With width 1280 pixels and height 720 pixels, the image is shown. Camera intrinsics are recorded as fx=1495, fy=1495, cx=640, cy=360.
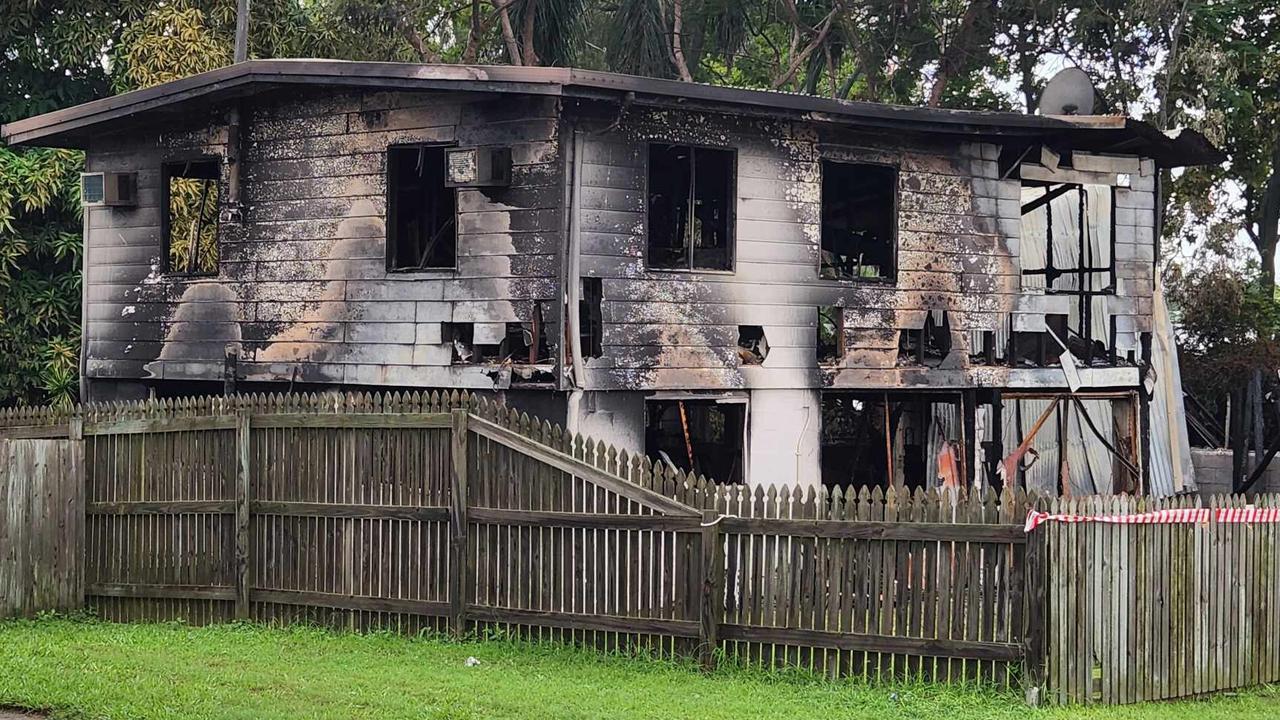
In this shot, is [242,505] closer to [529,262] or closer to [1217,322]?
[529,262]

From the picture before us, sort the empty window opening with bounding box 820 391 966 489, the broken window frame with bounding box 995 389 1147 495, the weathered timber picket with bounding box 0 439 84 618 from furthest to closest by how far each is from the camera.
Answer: the empty window opening with bounding box 820 391 966 489, the broken window frame with bounding box 995 389 1147 495, the weathered timber picket with bounding box 0 439 84 618

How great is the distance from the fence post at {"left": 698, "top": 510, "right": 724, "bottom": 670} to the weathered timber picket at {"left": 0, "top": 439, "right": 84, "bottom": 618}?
19.1ft

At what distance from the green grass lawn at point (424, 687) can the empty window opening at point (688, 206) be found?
5.53 metres

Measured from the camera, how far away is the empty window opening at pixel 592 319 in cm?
1429

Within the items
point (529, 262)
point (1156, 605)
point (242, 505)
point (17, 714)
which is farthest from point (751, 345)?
point (17, 714)

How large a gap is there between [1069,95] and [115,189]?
11.7 metres

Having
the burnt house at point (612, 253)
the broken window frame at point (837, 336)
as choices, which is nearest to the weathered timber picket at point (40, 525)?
the burnt house at point (612, 253)

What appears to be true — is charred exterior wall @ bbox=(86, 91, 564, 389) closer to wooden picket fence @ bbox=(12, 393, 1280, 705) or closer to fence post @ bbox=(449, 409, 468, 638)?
wooden picket fence @ bbox=(12, 393, 1280, 705)

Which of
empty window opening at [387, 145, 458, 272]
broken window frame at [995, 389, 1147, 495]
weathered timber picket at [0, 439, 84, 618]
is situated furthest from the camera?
broken window frame at [995, 389, 1147, 495]

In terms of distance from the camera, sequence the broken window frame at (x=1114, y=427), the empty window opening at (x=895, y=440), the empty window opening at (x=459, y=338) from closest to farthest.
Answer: the empty window opening at (x=459, y=338), the broken window frame at (x=1114, y=427), the empty window opening at (x=895, y=440)

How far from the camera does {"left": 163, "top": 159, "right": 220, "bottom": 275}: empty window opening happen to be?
679 inches

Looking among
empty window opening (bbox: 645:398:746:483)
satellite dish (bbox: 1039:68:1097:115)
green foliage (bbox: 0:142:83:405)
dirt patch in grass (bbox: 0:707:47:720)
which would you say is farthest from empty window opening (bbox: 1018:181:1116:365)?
green foliage (bbox: 0:142:83:405)

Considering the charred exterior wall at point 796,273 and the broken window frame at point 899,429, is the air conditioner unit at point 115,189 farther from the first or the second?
the broken window frame at point 899,429

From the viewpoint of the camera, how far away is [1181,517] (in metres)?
10.2
